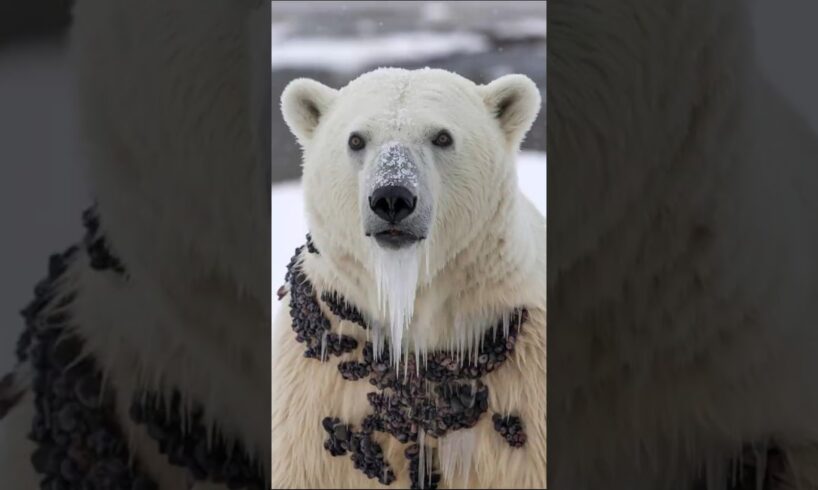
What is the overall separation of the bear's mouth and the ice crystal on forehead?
0.08 ft

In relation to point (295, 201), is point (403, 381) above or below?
below

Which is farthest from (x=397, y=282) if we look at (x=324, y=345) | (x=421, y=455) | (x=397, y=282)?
(x=421, y=455)

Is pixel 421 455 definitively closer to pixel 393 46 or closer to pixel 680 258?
pixel 680 258

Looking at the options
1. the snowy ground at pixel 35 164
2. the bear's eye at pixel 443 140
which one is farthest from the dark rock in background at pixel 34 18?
the bear's eye at pixel 443 140

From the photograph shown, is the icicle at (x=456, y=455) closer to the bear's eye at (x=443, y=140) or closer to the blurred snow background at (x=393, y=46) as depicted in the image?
the bear's eye at (x=443, y=140)

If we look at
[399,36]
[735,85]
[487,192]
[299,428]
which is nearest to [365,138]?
[487,192]

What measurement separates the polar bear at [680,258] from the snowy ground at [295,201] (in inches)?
51.2

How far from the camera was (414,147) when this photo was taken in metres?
1.48

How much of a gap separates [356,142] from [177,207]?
2.22ft

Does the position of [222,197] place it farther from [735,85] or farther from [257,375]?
[735,85]

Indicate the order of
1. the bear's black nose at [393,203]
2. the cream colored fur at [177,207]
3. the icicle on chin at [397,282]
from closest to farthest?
1. the cream colored fur at [177,207]
2. the bear's black nose at [393,203]
3. the icicle on chin at [397,282]

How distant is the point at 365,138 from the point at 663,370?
78 centimetres

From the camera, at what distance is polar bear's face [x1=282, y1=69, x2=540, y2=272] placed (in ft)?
4.73

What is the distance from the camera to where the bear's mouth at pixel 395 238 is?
1.41 meters
